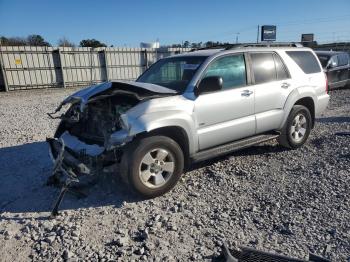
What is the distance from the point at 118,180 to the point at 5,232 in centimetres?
169

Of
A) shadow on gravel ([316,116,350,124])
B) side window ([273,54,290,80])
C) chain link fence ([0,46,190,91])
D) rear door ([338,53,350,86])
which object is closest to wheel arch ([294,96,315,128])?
side window ([273,54,290,80])

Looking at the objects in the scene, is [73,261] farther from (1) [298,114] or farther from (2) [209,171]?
(1) [298,114]

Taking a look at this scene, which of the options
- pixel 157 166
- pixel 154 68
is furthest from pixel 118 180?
pixel 154 68

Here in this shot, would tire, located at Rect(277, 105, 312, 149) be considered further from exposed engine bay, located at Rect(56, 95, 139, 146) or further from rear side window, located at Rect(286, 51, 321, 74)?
exposed engine bay, located at Rect(56, 95, 139, 146)

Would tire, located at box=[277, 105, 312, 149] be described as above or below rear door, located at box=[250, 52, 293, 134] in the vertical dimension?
below

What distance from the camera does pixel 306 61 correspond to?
6.42 m

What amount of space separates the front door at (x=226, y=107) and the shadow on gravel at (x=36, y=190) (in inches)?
54.4

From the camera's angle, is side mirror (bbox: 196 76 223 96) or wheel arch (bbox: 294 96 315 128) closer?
side mirror (bbox: 196 76 223 96)

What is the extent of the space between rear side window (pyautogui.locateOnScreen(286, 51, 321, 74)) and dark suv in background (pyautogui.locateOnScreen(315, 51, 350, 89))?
265 inches

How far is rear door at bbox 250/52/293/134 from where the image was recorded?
216 inches

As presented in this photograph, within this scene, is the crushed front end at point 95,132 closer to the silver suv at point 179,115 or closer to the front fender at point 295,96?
the silver suv at point 179,115

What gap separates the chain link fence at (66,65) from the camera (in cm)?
1745

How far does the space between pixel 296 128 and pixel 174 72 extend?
2530 mm

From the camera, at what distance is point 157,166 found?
174 inches
